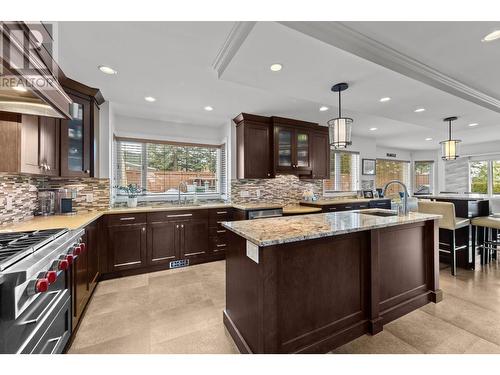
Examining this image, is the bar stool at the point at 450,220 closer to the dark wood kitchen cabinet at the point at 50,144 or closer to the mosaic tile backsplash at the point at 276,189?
the mosaic tile backsplash at the point at 276,189

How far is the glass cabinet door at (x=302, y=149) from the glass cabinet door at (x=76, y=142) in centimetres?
339

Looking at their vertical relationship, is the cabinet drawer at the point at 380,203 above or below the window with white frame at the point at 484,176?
below

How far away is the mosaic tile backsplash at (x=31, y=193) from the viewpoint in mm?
2043

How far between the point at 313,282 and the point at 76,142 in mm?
3036

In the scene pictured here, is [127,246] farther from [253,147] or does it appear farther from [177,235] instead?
[253,147]

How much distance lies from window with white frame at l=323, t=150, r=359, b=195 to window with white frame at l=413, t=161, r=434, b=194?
339 centimetres

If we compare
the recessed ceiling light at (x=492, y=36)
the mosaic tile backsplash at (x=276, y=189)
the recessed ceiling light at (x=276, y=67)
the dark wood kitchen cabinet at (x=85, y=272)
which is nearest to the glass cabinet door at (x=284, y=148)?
the mosaic tile backsplash at (x=276, y=189)

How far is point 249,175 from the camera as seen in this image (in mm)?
3785

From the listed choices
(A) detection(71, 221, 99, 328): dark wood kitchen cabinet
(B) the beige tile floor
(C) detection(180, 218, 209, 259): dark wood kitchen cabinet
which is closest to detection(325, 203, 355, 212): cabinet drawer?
(B) the beige tile floor

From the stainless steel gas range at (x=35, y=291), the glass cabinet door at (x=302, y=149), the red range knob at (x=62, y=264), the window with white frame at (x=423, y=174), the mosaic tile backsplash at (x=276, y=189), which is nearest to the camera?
the stainless steel gas range at (x=35, y=291)

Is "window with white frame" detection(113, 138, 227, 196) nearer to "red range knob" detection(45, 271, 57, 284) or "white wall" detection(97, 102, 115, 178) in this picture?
"white wall" detection(97, 102, 115, 178)

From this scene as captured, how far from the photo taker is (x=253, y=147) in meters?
3.82

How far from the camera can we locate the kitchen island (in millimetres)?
1427
